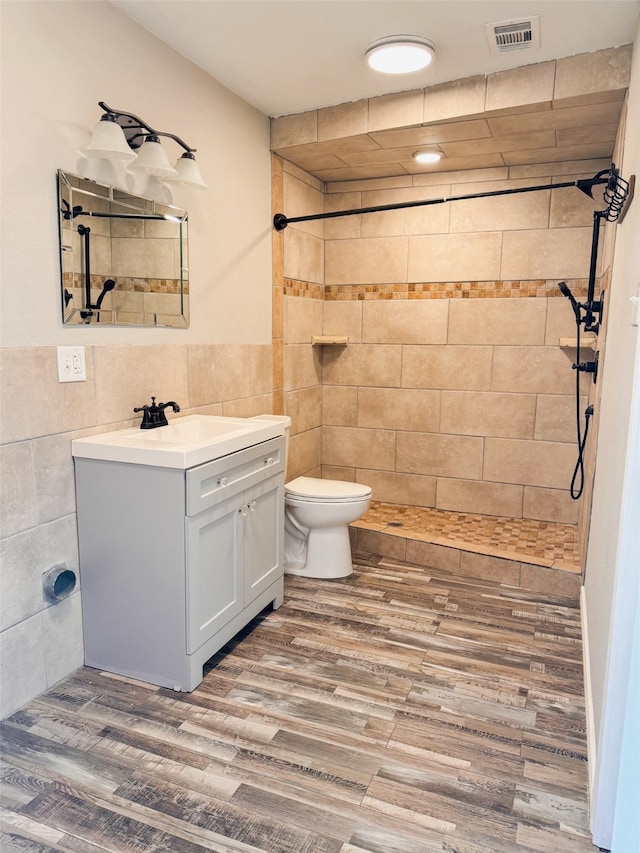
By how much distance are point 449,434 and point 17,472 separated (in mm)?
2823

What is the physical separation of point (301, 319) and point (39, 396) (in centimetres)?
221

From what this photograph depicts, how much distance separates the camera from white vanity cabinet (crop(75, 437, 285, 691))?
7.07ft

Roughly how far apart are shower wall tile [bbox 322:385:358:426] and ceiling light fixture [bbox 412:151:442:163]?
157 cm

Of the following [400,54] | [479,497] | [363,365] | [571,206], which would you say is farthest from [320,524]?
[571,206]

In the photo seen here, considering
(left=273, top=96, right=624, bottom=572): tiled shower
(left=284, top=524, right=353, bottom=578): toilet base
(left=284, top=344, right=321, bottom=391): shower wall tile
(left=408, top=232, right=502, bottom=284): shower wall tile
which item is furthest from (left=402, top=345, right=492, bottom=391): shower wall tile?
(left=284, top=524, right=353, bottom=578): toilet base

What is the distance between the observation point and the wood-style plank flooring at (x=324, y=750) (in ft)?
5.36

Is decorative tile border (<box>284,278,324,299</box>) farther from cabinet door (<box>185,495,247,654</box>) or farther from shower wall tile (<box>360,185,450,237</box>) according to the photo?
cabinet door (<box>185,495,247,654</box>)

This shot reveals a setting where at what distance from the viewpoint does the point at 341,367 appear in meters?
4.34

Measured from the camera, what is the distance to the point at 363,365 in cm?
428

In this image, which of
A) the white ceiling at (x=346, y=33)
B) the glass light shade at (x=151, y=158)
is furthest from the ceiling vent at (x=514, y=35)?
the glass light shade at (x=151, y=158)

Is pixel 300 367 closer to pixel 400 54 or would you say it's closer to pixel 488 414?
pixel 488 414

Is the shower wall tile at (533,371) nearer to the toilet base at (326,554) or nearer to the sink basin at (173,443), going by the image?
the toilet base at (326,554)

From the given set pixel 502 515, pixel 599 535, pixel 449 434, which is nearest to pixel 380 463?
pixel 449 434

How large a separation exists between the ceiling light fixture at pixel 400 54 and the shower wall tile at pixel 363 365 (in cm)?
184
